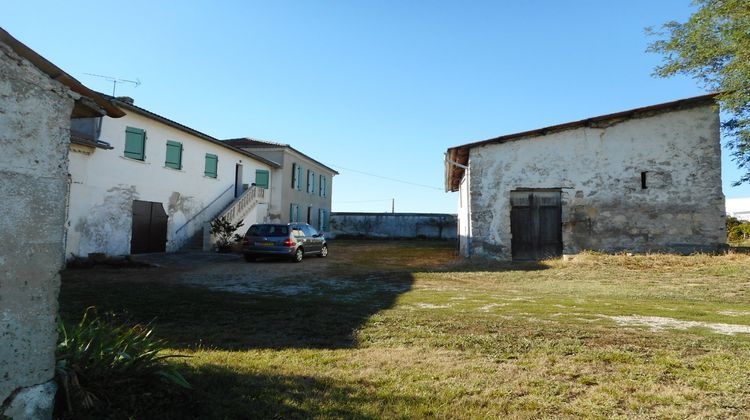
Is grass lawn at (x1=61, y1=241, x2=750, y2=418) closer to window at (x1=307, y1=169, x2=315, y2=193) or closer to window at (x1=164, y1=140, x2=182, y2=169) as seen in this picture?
window at (x1=164, y1=140, x2=182, y2=169)

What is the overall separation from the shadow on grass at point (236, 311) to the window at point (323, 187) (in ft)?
82.2

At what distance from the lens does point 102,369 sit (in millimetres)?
3197

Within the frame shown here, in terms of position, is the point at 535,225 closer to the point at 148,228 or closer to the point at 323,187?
the point at 148,228

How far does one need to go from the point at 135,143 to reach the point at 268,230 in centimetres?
585

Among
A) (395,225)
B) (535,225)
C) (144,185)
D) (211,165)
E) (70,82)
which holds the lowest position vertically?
(535,225)

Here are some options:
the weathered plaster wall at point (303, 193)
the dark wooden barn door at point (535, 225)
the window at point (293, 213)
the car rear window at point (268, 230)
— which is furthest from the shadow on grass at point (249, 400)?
the window at point (293, 213)

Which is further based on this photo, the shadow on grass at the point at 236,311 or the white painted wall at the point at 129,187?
the white painted wall at the point at 129,187

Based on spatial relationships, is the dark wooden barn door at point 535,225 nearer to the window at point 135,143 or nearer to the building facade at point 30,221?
the window at point 135,143

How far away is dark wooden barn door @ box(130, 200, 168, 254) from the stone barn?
480 inches

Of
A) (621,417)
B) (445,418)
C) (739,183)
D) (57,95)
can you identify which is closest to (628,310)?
(621,417)

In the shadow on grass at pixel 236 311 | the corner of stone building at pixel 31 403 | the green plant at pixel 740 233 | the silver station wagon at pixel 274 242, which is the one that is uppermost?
the green plant at pixel 740 233

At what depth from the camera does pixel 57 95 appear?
2.87 metres

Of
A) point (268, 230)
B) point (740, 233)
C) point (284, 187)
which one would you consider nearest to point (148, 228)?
point (268, 230)

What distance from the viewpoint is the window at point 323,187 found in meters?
35.2
